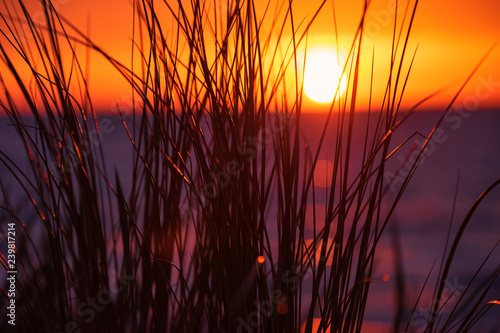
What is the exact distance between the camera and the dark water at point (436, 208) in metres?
2.90

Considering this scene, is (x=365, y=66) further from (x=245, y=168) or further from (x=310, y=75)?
(x=245, y=168)

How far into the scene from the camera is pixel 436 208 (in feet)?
15.5

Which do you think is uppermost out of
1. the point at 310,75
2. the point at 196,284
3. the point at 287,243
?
the point at 310,75

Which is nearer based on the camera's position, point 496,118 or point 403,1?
point 403,1

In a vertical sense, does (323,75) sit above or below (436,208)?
above

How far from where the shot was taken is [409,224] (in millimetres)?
4383

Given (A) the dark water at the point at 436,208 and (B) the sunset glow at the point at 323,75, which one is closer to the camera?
(B) the sunset glow at the point at 323,75

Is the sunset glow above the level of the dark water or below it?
above

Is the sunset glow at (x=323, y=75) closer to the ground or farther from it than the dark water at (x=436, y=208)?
farther from it

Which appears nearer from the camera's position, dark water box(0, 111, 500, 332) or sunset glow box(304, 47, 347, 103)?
sunset glow box(304, 47, 347, 103)

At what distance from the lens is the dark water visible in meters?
2.90

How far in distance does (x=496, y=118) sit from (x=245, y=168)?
459 inches

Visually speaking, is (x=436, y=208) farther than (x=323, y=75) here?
Yes

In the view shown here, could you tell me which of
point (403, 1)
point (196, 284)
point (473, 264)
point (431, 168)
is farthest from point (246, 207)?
point (431, 168)
